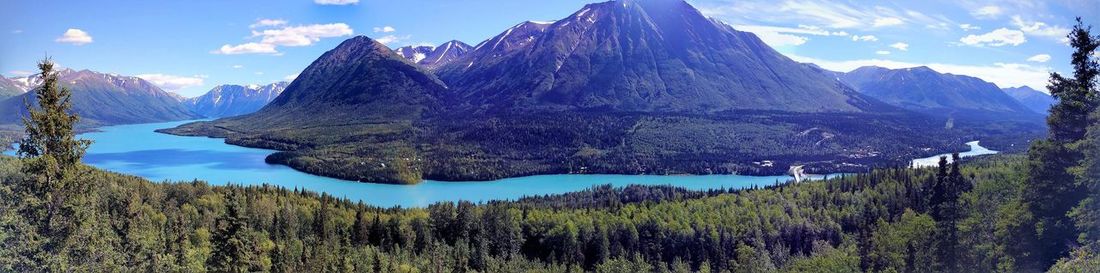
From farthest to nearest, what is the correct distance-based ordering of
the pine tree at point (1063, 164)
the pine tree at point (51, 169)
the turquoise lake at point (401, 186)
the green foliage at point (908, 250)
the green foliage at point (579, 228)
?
the turquoise lake at point (401, 186), the green foliage at point (579, 228), the green foliage at point (908, 250), the pine tree at point (1063, 164), the pine tree at point (51, 169)

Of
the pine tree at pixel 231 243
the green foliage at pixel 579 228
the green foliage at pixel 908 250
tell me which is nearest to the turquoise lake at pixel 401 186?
the green foliage at pixel 579 228

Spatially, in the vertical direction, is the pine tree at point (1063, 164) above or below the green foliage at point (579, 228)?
above

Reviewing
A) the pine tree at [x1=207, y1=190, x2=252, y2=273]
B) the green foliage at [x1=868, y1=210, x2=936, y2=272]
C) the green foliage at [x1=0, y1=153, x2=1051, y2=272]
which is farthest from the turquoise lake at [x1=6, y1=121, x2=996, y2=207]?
the pine tree at [x1=207, y1=190, x2=252, y2=273]

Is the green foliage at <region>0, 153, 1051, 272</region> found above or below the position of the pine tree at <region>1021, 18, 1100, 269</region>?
below

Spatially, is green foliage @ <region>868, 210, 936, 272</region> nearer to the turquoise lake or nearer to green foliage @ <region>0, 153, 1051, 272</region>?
green foliage @ <region>0, 153, 1051, 272</region>

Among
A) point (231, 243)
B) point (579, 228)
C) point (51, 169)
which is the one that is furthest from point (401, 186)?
point (51, 169)

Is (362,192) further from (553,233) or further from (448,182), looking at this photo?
(553,233)

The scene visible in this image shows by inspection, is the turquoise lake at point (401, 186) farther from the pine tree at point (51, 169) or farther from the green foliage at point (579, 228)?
the pine tree at point (51, 169)

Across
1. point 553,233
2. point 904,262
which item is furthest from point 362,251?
point 904,262
